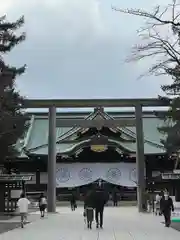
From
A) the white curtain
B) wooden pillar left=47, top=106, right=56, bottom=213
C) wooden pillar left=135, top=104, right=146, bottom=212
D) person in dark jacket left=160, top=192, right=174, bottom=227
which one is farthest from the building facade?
person in dark jacket left=160, top=192, right=174, bottom=227

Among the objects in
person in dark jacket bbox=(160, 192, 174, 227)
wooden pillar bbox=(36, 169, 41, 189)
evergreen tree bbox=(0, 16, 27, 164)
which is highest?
evergreen tree bbox=(0, 16, 27, 164)

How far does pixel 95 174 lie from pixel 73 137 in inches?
168

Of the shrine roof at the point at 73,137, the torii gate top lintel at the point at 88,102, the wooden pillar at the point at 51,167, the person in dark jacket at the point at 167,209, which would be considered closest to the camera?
the person in dark jacket at the point at 167,209

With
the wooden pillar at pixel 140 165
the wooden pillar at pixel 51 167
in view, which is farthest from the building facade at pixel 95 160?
the wooden pillar at pixel 51 167

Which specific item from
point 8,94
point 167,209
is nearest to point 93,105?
point 8,94

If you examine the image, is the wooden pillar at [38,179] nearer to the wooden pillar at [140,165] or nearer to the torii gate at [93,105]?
the torii gate at [93,105]

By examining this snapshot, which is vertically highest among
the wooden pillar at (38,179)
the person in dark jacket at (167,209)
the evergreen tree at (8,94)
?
the evergreen tree at (8,94)

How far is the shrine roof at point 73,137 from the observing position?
43.4m

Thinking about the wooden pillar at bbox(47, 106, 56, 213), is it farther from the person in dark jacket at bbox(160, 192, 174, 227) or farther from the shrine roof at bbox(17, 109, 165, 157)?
the person in dark jacket at bbox(160, 192, 174, 227)

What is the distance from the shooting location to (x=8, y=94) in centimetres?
2669

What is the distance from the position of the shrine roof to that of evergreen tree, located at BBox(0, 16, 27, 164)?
10.4m

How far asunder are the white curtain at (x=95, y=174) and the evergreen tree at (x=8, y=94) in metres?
11.6

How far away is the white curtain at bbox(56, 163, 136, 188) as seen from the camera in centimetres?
4388

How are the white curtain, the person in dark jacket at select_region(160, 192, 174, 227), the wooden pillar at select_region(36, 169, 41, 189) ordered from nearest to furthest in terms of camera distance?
the person in dark jacket at select_region(160, 192, 174, 227)
the white curtain
the wooden pillar at select_region(36, 169, 41, 189)
